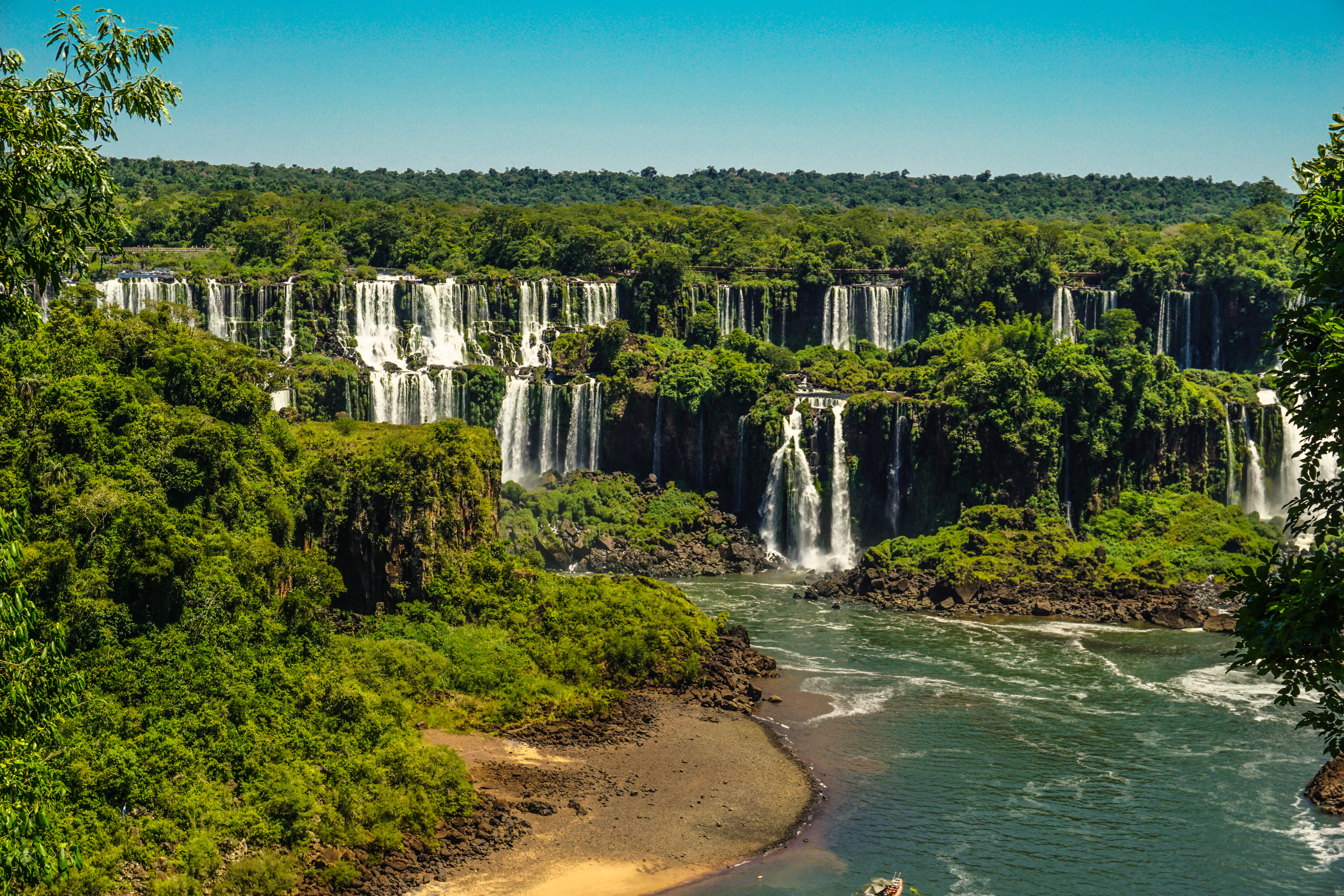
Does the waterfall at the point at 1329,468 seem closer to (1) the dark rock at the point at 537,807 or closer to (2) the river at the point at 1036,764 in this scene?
(2) the river at the point at 1036,764

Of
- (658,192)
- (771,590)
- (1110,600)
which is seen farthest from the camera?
(658,192)

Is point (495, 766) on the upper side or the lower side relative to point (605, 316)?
lower

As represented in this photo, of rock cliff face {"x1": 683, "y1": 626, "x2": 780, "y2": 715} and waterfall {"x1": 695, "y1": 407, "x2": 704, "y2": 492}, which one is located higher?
waterfall {"x1": 695, "y1": 407, "x2": 704, "y2": 492}

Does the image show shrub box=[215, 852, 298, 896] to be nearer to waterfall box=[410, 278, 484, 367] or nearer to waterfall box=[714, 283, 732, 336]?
waterfall box=[410, 278, 484, 367]

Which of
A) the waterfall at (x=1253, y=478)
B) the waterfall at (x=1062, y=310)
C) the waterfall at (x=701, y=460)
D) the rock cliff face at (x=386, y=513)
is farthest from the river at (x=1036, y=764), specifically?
the waterfall at (x=1062, y=310)

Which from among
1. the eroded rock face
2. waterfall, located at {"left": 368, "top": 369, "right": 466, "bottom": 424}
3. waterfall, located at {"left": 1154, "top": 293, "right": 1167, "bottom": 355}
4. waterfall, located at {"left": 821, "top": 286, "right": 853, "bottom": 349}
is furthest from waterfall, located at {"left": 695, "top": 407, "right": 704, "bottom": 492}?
the eroded rock face

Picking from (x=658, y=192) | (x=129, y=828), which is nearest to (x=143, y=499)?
(x=129, y=828)

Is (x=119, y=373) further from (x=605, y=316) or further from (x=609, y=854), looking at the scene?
(x=605, y=316)
